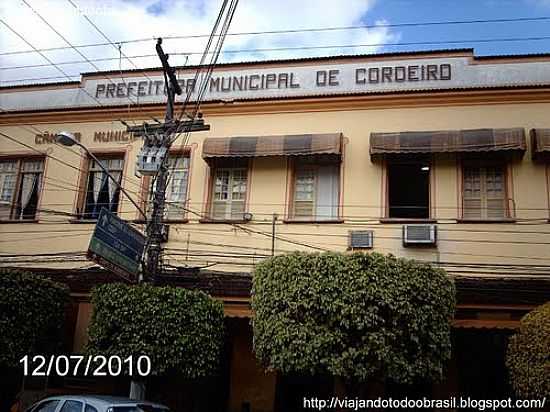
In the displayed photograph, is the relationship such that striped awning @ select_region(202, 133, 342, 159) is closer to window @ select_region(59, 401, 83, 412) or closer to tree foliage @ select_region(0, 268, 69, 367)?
tree foliage @ select_region(0, 268, 69, 367)

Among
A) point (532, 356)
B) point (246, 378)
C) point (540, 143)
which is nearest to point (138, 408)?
point (246, 378)

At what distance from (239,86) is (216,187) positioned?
118 inches

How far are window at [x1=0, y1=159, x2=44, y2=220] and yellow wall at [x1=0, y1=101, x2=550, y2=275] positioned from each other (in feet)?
1.29

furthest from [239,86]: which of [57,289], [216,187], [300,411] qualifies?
[300,411]

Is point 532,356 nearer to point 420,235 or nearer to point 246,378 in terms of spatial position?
point 420,235

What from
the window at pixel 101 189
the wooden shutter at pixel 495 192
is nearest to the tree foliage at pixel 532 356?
the wooden shutter at pixel 495 192

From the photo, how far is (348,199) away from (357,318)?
17.3 feet

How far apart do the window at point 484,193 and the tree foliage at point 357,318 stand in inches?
158

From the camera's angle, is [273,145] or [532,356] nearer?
[532,356]

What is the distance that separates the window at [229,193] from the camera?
15.4 meters

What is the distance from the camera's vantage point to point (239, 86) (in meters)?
16.7

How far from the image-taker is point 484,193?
14.3 metres

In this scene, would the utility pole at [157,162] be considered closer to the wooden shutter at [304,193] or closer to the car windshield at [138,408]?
the car windshield at [138,408]

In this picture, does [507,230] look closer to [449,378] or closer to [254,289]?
[449,378]
